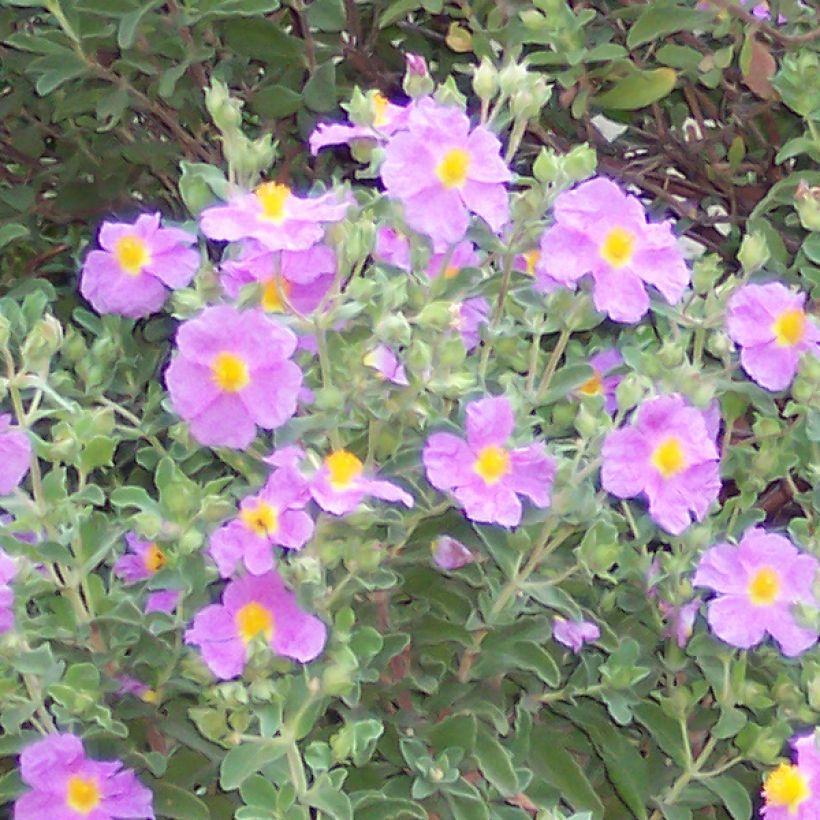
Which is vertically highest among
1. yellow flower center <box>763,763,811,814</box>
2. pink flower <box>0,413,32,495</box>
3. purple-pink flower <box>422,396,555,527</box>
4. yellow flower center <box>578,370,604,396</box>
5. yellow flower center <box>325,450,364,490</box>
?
yellow flower center <box>325,450,364,490</box>

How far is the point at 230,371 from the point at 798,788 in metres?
0.45

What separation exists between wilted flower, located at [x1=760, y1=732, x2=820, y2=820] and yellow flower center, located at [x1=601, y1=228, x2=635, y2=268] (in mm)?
334

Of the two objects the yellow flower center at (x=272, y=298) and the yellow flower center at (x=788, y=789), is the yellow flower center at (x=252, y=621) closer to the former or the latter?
the yellow flower center at (x=272, y=298)

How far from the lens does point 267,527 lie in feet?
2.38

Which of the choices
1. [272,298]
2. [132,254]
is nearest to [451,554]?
[272,298]

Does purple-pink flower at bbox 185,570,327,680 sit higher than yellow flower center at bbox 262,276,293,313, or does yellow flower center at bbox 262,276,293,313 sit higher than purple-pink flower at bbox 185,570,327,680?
yellow flower center at bbox 262,276,293,313

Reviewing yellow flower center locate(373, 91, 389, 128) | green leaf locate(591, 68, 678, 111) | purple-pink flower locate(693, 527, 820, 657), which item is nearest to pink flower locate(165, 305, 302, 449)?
yellow flower center locate(373, 91, 389, 128)

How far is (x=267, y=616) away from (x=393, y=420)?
150 mm

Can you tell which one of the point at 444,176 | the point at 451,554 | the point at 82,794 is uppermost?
the point at 444,176

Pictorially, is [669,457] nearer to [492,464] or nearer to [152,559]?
[492,464]

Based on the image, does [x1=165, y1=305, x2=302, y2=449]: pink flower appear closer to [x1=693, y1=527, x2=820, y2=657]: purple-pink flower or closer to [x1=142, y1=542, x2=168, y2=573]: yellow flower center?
[x1=142, y1=542, x2=168, y2=573]: yellow flower center

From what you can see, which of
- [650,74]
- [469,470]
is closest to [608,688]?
[469,470]

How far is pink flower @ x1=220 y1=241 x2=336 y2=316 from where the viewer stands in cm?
79

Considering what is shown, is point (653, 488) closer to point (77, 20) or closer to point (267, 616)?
point (267, 616)
